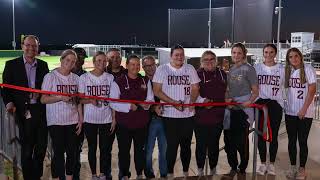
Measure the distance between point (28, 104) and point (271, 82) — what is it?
3.14m

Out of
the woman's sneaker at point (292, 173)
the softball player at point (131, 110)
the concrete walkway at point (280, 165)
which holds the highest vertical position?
the softball player at point (131, 110)

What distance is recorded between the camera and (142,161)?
15.9 feet

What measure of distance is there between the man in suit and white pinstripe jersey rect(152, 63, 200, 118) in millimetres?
1451

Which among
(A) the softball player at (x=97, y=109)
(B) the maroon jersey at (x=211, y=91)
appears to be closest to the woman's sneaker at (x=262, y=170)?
(B) the maroon jersey at (x=211, y=91)

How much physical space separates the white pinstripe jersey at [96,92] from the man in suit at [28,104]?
1.66ft

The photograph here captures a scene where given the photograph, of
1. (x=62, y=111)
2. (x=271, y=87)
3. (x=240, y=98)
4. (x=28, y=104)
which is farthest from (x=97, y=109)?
(x=271, y=87)

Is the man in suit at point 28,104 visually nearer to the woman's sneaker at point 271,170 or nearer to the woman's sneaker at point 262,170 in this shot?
the woman's sneaker at point 262,170

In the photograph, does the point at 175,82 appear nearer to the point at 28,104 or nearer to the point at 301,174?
the point at 28,104

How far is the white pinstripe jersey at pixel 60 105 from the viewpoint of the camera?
4388 mm

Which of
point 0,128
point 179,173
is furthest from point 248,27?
point 0,128

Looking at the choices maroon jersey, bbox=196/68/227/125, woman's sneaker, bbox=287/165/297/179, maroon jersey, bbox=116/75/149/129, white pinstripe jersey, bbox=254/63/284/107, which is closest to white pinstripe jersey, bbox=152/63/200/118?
maroon jersey, bbox=196/68/227/125

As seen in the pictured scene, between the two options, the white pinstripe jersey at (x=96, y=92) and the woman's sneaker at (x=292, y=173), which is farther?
the woman's sneaker at (x=292, y=173)

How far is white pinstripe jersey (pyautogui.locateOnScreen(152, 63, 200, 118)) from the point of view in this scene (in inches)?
184

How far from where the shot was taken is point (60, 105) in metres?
4.45
